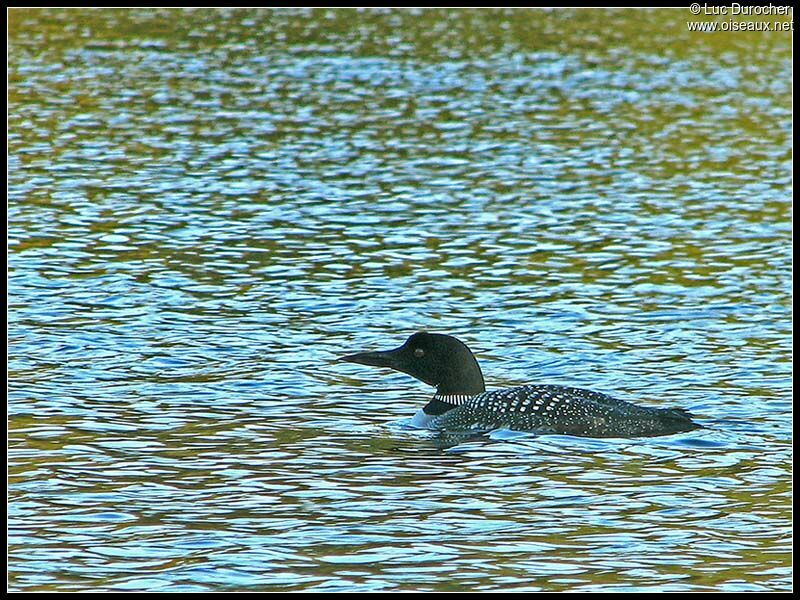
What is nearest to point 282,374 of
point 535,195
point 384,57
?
point 535,195

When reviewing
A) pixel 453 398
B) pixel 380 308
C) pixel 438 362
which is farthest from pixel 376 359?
pixel 380 308

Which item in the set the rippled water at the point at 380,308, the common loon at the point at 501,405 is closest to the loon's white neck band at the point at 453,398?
the common loon at the point at 501,405

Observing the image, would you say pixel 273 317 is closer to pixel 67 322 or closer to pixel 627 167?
pixel 67 322

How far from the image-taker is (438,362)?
13891 millimetres

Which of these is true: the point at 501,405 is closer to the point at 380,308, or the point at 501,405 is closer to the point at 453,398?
the point at 453,398

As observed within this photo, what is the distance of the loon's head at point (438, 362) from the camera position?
13.8 meters

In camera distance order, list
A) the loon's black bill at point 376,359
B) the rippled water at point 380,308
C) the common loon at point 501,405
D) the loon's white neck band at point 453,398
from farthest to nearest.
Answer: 1. the loon's black bill at point 376,359
2. the loon's white neck band at point 453,398
3. the common loon at point 501,405
4. the rippled water at point 380,308

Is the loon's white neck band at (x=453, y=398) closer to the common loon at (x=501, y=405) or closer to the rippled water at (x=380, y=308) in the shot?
the common loon at (x=501, y=405)

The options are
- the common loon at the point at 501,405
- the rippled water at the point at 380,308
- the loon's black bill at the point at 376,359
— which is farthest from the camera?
the loon's black bill at the point at 376,359

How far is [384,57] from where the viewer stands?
35156 millimetres

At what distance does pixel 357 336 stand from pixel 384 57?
19.8 meters

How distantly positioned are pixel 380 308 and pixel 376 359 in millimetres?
3174

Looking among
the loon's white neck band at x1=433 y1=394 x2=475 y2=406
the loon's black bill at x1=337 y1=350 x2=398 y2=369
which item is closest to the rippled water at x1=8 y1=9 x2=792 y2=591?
the loon's black bill at x1=337 y1=350 x2=398 y2=369

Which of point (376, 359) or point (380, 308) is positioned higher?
point (376, 359)
